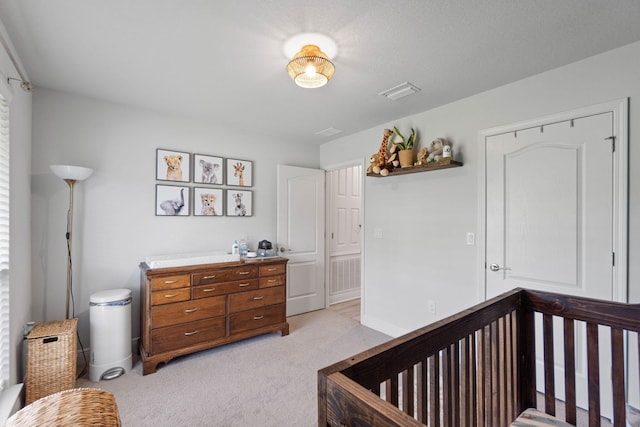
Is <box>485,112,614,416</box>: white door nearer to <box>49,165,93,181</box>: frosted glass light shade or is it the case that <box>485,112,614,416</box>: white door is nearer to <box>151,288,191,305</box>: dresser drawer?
<box>151,288,191,305</box>: dresser drawer

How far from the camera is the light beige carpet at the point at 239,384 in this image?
1.96 metres

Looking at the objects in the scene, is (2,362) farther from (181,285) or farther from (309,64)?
(309,64)

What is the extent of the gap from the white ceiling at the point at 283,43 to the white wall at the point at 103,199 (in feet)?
0.89

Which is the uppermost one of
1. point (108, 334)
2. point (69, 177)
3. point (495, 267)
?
point (69, 177)

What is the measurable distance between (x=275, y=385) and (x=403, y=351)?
5.88 ft

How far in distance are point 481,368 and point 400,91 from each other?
6.99ft

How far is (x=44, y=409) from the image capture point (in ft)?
3.97

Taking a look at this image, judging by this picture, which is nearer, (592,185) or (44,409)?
(44,409)

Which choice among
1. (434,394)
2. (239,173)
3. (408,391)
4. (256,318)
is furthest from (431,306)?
(239,173)

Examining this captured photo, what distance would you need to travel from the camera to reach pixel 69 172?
2316 mm

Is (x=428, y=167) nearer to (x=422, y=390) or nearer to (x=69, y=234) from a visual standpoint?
(x=422, y=390)

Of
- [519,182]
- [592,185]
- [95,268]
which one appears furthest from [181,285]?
[592,185]

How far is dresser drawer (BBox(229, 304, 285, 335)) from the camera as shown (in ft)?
9.63

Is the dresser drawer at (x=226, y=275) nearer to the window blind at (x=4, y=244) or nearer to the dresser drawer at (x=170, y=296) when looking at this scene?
the dresser drawer at (x=170, y=296)
